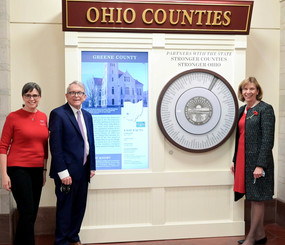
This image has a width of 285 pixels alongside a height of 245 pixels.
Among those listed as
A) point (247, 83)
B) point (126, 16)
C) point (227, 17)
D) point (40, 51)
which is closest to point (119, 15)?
point (126, 16)

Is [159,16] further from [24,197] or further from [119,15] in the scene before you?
[24,197]

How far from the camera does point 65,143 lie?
290cm

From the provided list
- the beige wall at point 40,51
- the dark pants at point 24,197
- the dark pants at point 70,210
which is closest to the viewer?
the dark pants at point 24,197

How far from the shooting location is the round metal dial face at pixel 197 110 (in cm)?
336

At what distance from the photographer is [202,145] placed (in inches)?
135

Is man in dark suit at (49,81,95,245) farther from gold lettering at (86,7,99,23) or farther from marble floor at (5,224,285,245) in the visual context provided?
gold lettering at (86,7,99,23)

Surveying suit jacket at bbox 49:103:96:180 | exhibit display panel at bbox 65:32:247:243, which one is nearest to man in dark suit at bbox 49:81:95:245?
suit jacket at bbox 49:103:96:180

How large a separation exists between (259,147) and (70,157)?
1.73 meters

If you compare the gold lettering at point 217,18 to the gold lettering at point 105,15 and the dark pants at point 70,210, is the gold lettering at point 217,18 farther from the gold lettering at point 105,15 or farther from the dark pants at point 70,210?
the dark pants at point 70,210

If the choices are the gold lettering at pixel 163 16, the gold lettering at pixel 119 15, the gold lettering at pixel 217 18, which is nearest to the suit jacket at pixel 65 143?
the gold lettering at pixel 119 15

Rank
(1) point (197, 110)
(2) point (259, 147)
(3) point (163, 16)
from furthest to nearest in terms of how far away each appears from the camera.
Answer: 1. (1) point (197, 110)
2. (3) point (163, 16)
3. (2) point (259, 147)

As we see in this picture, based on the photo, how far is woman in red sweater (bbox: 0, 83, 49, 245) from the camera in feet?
8.73

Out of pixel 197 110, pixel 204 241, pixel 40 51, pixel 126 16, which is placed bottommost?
pixel 204 241

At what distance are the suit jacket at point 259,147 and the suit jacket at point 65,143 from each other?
1.55 metres
